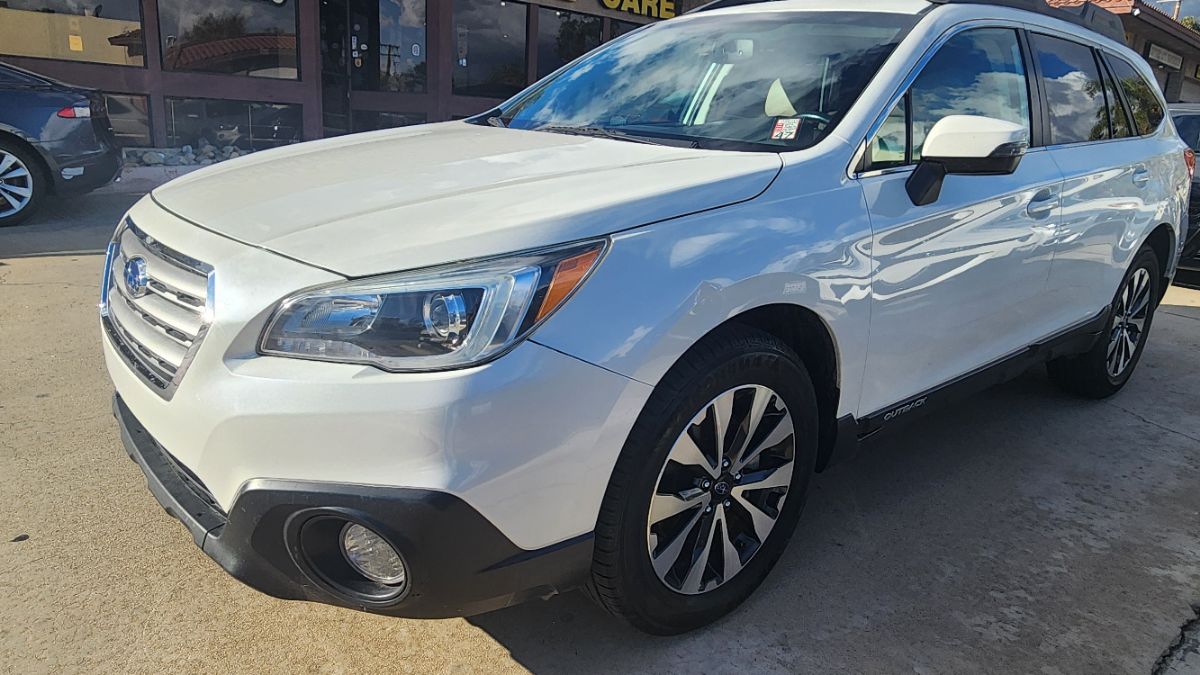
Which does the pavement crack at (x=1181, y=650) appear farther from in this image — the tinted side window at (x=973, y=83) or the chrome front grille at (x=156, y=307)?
the chrome front grille at (x=156, y=307)

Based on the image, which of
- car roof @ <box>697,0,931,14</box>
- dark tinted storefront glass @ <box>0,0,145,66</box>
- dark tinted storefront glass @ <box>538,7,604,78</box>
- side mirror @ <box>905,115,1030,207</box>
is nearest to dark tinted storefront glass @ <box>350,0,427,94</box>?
dark tinted storefront glass @ <box>538,7,604,78</box>

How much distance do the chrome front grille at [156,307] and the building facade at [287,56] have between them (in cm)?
898

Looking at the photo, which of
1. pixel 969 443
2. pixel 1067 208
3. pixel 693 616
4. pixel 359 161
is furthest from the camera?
pixel 969 443

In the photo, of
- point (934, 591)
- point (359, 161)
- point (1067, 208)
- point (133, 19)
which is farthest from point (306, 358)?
point (133, 19)

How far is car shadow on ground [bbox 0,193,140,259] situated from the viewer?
6416 mm

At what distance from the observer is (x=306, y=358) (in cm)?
175

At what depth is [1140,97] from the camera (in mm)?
4363

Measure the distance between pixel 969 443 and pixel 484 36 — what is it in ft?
36.5

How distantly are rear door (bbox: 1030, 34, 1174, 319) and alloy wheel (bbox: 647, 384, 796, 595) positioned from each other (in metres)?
1.77

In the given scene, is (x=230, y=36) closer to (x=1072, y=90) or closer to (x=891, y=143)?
(x=1072, y=90)

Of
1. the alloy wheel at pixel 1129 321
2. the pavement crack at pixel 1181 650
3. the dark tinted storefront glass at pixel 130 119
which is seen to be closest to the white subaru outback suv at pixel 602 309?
→ the pavement crack at pixel 1181 650

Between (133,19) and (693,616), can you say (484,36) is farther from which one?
(693,616)

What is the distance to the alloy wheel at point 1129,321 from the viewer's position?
4.28m

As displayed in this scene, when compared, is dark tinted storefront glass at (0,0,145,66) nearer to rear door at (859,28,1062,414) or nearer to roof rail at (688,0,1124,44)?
roof rail at (688,0,1124,44)
